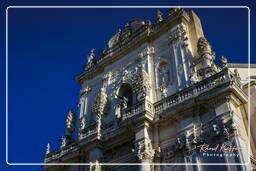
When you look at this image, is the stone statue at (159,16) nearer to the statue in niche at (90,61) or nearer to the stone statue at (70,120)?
the statue in niche at (90,61)

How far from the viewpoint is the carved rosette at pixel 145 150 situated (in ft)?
39.8

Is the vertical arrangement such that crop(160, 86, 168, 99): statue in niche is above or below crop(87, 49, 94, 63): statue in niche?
below

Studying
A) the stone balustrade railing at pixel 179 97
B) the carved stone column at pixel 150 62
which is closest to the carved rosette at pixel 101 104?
the stone balustrade railing at pixel 179 97

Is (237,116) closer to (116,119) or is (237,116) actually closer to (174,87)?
(174,87)

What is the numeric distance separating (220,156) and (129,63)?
26.1 ft

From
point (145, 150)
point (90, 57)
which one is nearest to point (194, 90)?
point (145, 150)

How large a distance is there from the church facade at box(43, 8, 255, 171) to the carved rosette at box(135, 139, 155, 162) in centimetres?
4

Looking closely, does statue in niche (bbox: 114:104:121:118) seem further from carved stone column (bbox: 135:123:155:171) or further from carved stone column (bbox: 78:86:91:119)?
carved stone column (bbox: 78:86:91:119)

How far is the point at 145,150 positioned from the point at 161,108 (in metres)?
1.97

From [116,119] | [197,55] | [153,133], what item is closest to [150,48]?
[197,55]

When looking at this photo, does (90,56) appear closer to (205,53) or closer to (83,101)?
(83,101)

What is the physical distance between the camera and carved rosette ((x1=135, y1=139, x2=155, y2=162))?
1212cm

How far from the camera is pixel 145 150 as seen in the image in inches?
480

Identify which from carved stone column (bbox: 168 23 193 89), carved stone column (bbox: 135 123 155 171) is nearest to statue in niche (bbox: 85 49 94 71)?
carved stone column (bbox: 168 23 193 89)
